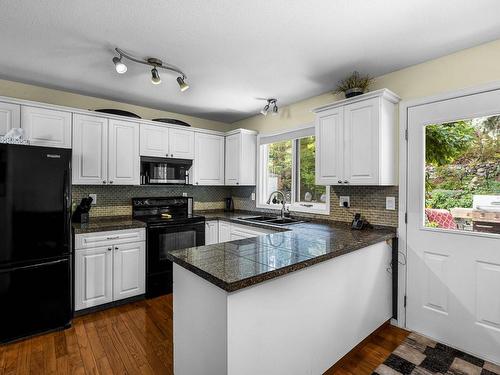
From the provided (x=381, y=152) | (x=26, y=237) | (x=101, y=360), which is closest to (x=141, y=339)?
(x=101, y=360)

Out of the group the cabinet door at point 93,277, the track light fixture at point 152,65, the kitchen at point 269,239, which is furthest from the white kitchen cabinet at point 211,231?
the track light fixture at point 152,65

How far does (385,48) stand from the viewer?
2197 millimetres

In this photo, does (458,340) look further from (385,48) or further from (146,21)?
(146,21)

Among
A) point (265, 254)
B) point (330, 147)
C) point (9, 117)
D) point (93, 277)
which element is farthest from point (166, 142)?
point (265, 254)

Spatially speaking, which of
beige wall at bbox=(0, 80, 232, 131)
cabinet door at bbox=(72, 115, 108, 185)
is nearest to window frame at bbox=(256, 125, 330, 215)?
beige wall at bbox=(0, 80, 232, 131)

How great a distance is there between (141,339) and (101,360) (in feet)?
1.12

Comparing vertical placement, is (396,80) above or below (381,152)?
above

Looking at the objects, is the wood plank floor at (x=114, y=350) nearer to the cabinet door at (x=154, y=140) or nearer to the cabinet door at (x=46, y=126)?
the cabinet door at (x=46, y=126)

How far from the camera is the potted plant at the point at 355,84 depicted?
2605 millimetres

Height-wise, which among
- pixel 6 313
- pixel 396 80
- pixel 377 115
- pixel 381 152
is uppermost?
pixel 396 80

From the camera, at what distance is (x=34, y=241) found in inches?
93.8

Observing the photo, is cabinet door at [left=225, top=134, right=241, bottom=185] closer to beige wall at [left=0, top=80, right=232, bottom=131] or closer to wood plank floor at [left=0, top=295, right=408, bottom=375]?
beige wall at [left=0, top=80, right=232, bottom=131]

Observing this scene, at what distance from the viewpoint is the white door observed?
208cm

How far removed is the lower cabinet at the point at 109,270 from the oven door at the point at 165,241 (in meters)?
0.09
